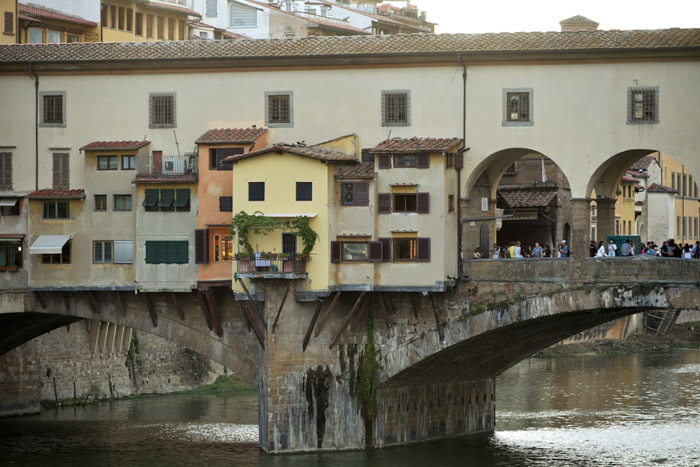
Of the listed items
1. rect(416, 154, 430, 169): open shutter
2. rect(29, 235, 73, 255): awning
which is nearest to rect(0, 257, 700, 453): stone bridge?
rect(29, 235, 73, 255): awning

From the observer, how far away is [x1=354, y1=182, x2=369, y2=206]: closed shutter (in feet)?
159

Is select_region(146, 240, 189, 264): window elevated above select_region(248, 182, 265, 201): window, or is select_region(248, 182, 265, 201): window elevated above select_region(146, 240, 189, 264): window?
select_region(248, 182, 265, 201): window

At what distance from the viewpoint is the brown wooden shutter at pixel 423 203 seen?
48.1 metres

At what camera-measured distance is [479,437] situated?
5438 cm

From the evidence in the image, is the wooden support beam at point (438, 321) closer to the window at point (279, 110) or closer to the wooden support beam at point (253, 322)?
the wooden support beam at point (253, 322)

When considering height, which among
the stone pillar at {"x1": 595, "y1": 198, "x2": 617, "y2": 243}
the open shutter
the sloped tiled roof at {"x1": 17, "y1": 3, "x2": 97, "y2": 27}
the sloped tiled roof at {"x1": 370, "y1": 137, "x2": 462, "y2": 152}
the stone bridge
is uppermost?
the sloped tiled roof at {"x1": 17, "y1": 3, "x2": 97, "y2": 27}

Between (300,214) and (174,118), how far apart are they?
20.1ft

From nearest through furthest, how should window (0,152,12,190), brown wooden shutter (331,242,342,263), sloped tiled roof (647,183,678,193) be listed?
brown wooden shutter (331,242,342,263) → window (0,152,12,190) → sloped tiled roof (647,183,678,193)

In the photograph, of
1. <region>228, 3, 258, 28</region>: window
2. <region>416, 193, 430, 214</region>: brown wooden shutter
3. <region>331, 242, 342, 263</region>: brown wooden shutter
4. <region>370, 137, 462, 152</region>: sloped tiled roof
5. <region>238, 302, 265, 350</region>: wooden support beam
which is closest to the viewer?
<region>370, 137, 462, 152</region>: sloped tiled roof

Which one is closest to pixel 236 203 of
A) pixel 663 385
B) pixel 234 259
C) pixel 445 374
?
pixel 234 259

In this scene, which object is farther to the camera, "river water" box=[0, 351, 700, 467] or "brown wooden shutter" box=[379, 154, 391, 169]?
"river water" box=[0, 351, 700, 467]

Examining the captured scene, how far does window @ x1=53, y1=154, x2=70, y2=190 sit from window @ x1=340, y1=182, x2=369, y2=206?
32.5ft

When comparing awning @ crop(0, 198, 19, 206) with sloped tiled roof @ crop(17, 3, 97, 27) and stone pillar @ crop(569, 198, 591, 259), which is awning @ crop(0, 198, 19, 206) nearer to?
stone pillar @ crop(569, 198, 591, 259)

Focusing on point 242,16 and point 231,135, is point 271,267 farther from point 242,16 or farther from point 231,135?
point 242,16
